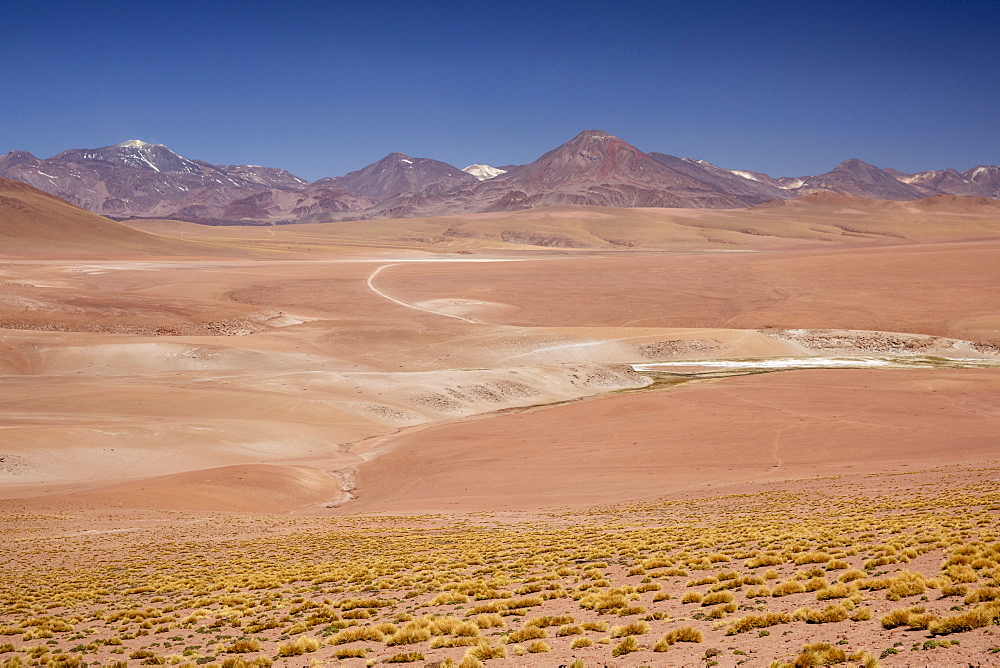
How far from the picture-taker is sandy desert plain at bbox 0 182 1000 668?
9.80 m

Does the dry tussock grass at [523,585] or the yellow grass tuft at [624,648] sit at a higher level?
the yellow grass tuft at [624,648]

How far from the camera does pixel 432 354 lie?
54.8 metres

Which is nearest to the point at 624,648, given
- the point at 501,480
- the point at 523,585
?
the point at 523,585

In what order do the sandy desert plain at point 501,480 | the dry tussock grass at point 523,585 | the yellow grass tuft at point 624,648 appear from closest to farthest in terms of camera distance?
the yellow grass tuft at point 624,648 < the dry tussock grass at point 523,585 < the sandy desert plain at point 501,480

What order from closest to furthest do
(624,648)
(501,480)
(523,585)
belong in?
(624,648)
(523,585)
(501,480)

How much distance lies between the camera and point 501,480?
89.9 ft

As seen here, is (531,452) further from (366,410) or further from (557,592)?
(557,592)

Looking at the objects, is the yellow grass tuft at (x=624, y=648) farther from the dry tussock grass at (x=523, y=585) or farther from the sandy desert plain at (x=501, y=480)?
the dry tussock grass at (x=523, y=585)

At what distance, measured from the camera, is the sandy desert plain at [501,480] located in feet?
32.2

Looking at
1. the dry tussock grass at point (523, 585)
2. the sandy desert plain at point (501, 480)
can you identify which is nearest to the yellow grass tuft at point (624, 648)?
the sandy desert plain at point (501, 480)

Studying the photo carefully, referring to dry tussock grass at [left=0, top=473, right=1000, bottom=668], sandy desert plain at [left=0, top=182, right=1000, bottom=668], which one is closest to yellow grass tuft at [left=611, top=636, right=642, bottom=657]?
sandy desert plain at [left=0, top=182, right=1000, bottom=668]

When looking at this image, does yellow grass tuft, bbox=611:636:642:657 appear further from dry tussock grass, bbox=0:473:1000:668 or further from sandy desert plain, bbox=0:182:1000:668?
dry tussock grass, bbox=0:473:1000:668

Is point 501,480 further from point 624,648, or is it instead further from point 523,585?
point 624,648

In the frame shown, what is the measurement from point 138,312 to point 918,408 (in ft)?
189
